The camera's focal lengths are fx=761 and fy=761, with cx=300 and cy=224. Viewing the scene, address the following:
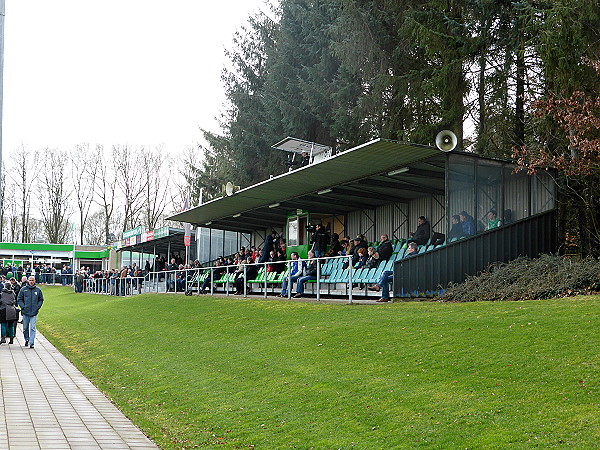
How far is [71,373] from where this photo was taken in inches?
539

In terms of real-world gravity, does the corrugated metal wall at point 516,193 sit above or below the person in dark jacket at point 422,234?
above

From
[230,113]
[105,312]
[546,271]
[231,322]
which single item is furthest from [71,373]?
[230,113]

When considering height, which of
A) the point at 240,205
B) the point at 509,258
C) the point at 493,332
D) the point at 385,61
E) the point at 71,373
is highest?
the point at 385,61

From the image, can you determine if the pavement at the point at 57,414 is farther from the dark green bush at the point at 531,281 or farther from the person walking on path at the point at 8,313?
the dark green bush at the point at 531,281

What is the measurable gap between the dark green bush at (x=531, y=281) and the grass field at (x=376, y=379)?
3.19 ft

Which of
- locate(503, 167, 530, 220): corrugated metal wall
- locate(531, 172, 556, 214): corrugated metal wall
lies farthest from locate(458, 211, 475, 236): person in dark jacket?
locate(531, 172, 556, 214): corrugated metal wall

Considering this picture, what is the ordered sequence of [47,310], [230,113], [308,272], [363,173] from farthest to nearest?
[230,113] < [47,310] < [363,173] < [308,272]

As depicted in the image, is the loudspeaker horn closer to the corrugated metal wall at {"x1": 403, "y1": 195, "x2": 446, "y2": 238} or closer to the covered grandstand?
the covered grandstand

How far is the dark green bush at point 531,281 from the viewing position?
539 inches

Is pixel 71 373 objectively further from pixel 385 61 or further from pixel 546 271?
pixel 385 61

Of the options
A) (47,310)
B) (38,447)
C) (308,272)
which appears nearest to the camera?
(38,447)

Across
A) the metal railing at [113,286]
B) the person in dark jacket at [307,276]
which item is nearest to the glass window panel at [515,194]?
the person in dark jacket at [307,276]

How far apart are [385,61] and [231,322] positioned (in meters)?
14.6

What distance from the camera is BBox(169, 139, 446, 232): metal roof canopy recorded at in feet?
58.7
